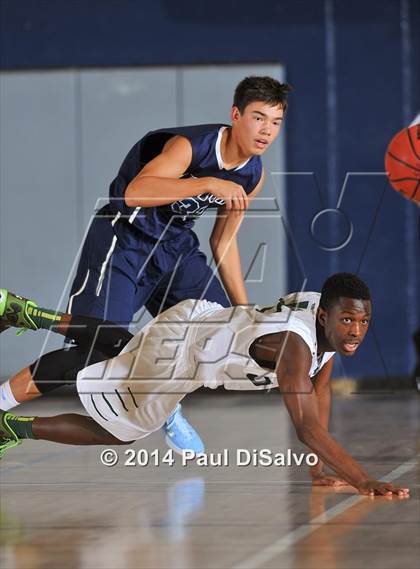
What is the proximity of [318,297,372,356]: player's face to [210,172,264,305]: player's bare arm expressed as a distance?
113cm

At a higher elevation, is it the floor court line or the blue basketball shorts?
the blue basketball shorts

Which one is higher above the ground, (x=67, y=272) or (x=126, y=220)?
(x=126, y=220)

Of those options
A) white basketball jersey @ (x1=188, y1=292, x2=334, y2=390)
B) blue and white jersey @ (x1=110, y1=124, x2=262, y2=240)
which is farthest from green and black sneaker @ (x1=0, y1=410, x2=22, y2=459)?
blue and white jersey @ (x1=110, y1=124, x2=262, y2=240)

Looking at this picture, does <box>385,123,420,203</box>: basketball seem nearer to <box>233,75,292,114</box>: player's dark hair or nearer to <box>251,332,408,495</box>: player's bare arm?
<box>233,75,292,114</box>: player's dark hair

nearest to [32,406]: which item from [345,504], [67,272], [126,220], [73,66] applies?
[67,272]

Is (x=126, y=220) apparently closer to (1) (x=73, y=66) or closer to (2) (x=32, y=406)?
(2) (x=32, y=406)

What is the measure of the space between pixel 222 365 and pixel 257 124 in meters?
1.07

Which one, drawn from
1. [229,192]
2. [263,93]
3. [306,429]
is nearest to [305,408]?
[306,429]

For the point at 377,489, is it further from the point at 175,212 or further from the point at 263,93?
the point at 263,93

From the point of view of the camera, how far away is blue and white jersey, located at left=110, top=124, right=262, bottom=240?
4.93 meters

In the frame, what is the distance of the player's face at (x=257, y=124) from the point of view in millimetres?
4797

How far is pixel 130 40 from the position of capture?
8.94m

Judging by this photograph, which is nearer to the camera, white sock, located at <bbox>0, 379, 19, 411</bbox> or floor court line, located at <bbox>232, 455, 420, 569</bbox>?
floor court line, located at <bbox>232, 455, 420, 569</bbox>

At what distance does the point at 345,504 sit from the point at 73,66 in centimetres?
552
